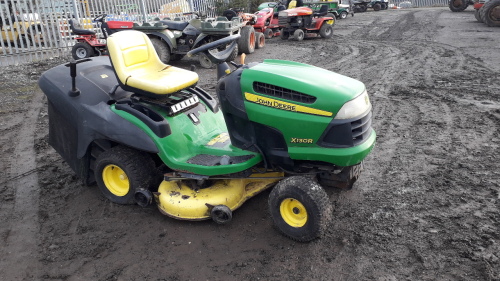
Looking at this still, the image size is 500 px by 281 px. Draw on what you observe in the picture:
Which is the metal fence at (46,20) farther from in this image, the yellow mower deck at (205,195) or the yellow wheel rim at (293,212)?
the yellow wheel rim at (293,212)

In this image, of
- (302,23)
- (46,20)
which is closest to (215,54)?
(46,20)

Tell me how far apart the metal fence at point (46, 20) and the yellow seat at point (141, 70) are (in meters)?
7.60

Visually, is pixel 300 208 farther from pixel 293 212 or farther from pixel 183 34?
pixel 183 34

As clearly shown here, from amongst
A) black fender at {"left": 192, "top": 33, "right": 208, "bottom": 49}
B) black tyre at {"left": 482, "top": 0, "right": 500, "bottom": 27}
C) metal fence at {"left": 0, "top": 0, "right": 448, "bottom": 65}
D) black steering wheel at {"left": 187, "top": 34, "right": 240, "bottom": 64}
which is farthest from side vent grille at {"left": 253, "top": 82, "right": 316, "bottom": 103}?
black tyre at {"left": 482, "top": 0, "right": 500, "bottom": 27}

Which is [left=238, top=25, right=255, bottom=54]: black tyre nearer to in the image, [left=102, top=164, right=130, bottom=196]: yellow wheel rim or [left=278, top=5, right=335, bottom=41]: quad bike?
[left=278, top=5, right=335, bottom=41]: quad bike

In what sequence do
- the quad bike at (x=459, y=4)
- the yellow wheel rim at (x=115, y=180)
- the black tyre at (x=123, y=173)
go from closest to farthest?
the black tyre at (x=123, y=173)
the yellow wheel rim at (x=115, y=180)
the quad bike at (x=459, y=4)

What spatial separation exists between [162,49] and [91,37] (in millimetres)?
2154

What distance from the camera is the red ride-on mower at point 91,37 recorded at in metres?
10.4

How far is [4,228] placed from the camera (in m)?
3.69

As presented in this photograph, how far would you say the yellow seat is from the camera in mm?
3627

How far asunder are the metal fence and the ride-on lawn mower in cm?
785

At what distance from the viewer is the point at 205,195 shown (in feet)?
11.7

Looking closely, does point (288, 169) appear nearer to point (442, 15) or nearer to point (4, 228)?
point (4, 228)

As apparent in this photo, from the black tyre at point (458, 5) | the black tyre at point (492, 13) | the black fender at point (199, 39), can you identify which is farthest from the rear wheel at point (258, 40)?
the black tyre at point (458, 5)
